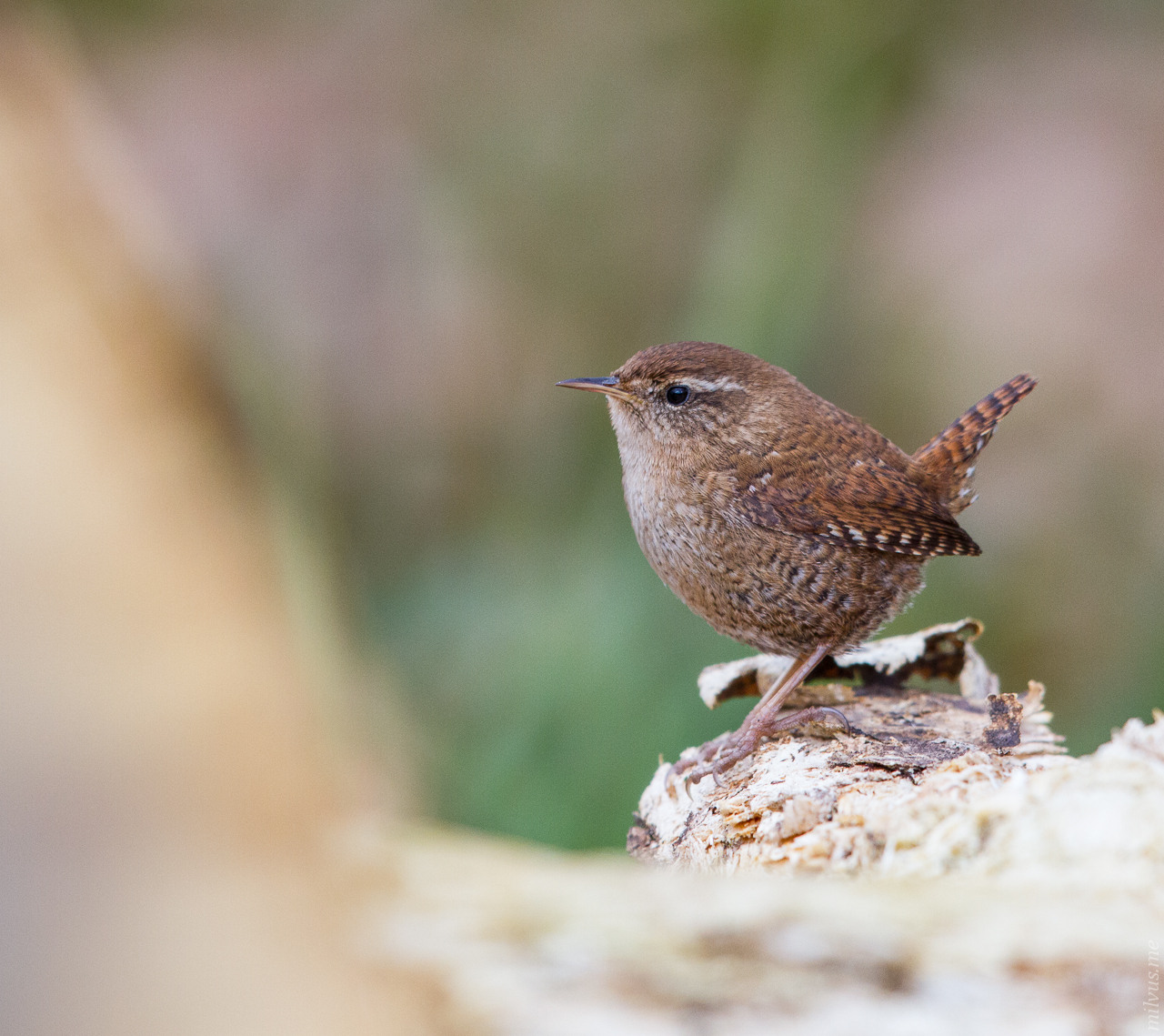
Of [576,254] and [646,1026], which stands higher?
[576,254]

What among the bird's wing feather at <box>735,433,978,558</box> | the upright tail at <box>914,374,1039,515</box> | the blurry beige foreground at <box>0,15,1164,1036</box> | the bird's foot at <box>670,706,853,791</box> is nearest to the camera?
the blurry beige foreground at <box>0,15,1164,1036</box>

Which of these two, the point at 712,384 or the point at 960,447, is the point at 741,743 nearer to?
the point at 712,384

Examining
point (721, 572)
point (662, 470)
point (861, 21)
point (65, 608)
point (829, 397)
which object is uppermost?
point (861, 21)

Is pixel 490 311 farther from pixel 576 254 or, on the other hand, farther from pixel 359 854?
pixel 359 854

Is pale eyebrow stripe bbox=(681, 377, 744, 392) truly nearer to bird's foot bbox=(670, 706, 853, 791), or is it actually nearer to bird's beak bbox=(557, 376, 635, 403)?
bird's beak bbox=(557, 376, 635, 403)

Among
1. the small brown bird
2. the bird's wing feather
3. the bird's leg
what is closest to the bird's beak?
the small brown bird

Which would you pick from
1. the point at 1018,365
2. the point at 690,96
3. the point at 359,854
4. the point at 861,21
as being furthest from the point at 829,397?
the point at 359,854

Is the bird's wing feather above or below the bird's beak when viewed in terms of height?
below
